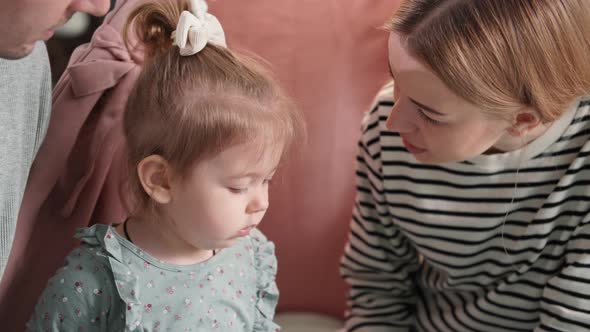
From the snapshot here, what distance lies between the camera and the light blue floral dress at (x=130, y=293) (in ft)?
2.82

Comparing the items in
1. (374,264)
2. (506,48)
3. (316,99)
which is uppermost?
(506,48)

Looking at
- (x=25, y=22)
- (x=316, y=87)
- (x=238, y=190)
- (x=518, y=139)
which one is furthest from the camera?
(x=316, y=87)

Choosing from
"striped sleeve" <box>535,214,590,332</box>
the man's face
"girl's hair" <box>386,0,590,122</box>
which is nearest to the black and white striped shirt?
"striped sleeve" <box>535,214,590,332</box>

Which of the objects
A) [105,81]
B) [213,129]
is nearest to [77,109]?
[105,81]

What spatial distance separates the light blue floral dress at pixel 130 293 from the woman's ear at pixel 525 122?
1.33 ft

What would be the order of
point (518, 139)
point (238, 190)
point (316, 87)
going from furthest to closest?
point (316, 87), point (518, 139), point (238, 190)

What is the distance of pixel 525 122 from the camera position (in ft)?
3.09

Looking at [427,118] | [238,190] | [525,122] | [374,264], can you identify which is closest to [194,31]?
[238,190]

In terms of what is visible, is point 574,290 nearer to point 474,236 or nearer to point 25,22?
point 474,236

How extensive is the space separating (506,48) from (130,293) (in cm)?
51

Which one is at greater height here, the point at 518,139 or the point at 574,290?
the point at 518,139

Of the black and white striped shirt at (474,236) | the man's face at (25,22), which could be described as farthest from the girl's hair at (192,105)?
the black and white striped shirt at (474,236)

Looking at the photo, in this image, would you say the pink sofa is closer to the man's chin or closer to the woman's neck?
the woman's neck

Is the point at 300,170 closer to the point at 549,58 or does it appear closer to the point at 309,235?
the point at 309,235
